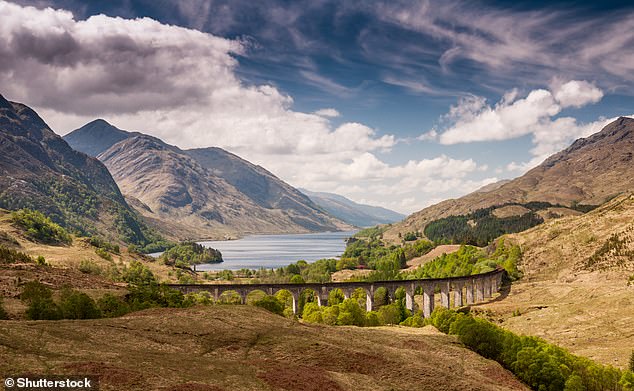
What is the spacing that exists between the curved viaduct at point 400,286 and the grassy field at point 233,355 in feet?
189

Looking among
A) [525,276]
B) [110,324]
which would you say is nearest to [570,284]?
[525,276]

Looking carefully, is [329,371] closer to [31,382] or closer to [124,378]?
[124,378]

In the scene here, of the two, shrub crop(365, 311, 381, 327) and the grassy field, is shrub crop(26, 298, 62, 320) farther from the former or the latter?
shrub crop(365, 311, 381, 327)

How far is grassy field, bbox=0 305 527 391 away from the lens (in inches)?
1335

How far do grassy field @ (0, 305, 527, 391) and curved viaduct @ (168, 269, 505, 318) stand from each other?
189 feet

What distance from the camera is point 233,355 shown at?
46.0 m

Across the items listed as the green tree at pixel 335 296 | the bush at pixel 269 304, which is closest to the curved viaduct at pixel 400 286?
the green tree at pixel 335 296

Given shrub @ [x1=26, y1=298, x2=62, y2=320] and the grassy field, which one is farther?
shrub @ [x1=26, y1=298, x2=62, y2=320]

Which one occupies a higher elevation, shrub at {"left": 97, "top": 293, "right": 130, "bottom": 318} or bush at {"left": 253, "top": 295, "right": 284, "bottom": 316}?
shrub at {"left": 97, "top": 293, "right": 130, "bottom": 318}

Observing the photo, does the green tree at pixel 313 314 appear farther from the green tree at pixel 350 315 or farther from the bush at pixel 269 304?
the bush at pixel 269 304

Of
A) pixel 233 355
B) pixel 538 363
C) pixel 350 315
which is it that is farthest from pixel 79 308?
pixel 538 363

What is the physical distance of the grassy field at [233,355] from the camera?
33.9 meters

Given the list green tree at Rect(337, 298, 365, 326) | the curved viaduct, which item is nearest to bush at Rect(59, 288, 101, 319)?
green tree at Rect(337, 298, 365, 326)

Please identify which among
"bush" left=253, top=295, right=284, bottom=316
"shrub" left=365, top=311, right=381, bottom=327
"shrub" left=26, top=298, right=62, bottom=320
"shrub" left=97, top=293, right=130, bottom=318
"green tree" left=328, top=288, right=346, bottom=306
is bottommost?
"shrub" left=365, top=311, right=381, bottom=327
